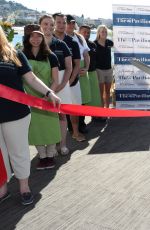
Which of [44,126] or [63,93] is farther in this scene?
[63,93]

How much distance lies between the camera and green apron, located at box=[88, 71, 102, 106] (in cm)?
638

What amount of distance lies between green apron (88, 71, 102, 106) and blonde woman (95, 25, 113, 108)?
0.42 metres

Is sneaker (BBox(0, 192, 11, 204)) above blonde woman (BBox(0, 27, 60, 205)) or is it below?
below

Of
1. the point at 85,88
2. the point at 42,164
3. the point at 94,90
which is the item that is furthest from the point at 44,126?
the point at 94,90

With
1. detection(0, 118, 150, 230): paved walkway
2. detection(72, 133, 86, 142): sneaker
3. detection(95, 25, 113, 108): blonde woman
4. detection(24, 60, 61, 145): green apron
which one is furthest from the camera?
detection(95, 25, 113, 108): blonde woman

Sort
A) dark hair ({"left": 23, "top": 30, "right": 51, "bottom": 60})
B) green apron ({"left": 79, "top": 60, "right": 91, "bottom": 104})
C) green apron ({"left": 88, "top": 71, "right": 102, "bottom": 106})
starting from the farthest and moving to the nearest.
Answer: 1. green apron ({"left": 88, "top": 71, "right": 102, "bottom": 106})
2. green apron ({"left": 79, "top": 60, "right": 91, "bottom": 104})
3. dark hair ({"left": 23, "top": 30, "right": 51, "bottom": 60})

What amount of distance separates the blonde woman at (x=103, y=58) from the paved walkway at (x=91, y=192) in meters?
1.64

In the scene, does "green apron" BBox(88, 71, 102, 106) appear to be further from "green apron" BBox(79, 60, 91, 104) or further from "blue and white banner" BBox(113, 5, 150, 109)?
"blue and white banner" BBox(113, 5, 150, 109)

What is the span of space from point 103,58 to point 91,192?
11.0ft

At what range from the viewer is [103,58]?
6746 mm

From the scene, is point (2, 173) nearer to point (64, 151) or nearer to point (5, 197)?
point (5, 197)

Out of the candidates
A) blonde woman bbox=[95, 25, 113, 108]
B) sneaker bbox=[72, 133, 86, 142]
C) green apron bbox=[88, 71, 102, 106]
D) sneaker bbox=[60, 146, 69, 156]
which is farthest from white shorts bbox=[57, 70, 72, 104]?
blonde woman bbox=[95, 25, 113, 108]

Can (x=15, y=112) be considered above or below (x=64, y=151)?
above

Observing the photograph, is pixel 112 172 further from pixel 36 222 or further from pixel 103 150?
pixel 36 222
